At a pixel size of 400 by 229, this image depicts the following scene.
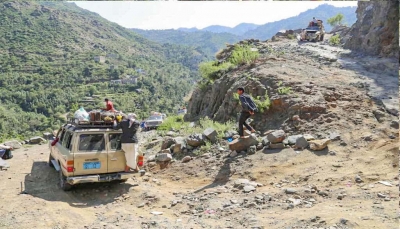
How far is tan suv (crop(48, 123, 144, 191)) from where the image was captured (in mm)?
7297

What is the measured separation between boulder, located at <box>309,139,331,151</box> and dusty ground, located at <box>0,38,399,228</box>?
0.19 meters

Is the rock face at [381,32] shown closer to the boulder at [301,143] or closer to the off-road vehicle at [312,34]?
the off-road vehicle at [312,34]

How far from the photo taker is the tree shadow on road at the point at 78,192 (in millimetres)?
7258

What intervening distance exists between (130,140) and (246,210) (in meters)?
3.45

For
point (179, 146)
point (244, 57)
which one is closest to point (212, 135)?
point (179, 146)

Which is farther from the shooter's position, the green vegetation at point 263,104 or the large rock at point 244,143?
the green vegetation at point 263,104

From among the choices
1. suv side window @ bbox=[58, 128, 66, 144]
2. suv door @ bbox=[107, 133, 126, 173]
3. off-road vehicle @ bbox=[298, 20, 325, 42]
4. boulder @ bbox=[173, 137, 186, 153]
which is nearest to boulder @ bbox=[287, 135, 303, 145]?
boulder @ bbox=[173, 137, 186, 153]

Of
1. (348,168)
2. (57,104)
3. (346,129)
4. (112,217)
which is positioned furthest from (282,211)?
(57,104)

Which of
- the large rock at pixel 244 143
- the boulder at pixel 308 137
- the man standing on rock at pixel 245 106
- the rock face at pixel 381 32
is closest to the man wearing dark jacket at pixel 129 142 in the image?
the large rock at pixel 244 143

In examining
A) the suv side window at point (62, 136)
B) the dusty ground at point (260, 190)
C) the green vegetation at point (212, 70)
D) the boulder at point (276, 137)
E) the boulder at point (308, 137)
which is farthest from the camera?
the green vegetation at point (212, 70)

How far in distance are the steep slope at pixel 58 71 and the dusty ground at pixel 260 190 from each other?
50537 millimetres

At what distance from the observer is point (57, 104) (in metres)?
72.8

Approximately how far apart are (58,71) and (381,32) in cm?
9223

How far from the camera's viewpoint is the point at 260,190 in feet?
21.4
